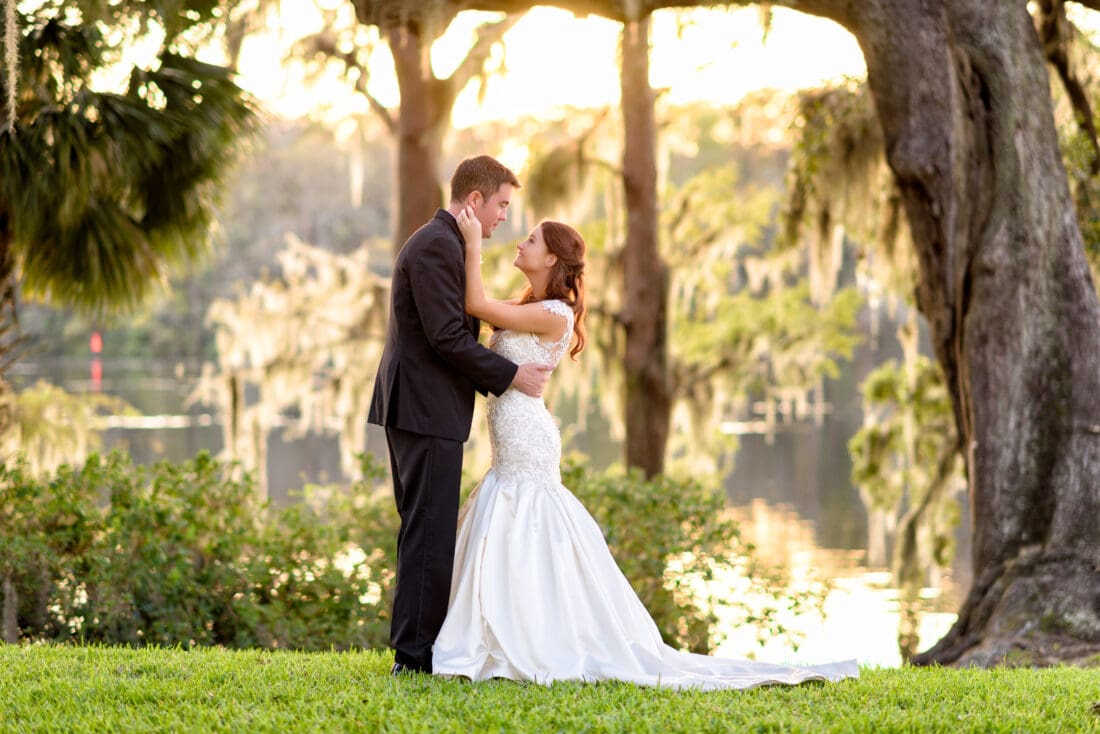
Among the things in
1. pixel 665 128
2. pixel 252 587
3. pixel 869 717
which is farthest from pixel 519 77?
pixel 869 717

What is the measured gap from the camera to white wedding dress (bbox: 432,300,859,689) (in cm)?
473

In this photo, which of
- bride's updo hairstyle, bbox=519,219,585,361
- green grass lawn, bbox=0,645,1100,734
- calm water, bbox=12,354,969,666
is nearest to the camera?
green grass lawn, bbox=0,645,1100,734

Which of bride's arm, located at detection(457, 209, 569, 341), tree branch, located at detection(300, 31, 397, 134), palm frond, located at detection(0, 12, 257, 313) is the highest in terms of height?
tree branch, located at detection(300, 31, 397, 134)

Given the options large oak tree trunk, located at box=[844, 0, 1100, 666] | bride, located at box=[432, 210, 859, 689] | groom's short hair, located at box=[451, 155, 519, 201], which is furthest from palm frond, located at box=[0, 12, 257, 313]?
large oak tree trunk, located at box=[844, 0, 1100, 666]

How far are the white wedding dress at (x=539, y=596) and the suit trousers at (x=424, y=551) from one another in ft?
0.25

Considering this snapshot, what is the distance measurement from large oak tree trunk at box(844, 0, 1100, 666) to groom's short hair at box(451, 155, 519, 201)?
310 cm

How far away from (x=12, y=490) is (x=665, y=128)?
9.36m

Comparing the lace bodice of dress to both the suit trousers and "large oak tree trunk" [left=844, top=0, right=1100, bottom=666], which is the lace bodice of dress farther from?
"large oak tree trunk" [left=844, top=0, right=1100, bottom=666]

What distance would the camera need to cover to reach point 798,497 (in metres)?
26.2

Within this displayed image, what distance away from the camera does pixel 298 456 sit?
33.6m

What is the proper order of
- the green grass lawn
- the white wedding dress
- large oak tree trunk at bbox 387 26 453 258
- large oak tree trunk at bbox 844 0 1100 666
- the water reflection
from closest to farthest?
the green grass lawn, the white wedding dress, large oak tree trunk at bbox 844 0 1100 666, large oak tree trunk at bbox 387 26 453 258, the water reflection

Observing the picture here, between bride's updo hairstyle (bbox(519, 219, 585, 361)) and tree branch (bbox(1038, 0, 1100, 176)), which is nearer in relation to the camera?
bride's updo hairstyle (bbox(519, 219, 585, 361))

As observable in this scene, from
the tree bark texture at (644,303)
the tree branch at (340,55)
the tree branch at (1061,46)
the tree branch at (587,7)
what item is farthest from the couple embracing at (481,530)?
the tree branch at (340,55)

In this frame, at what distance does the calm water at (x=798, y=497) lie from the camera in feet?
44.8
